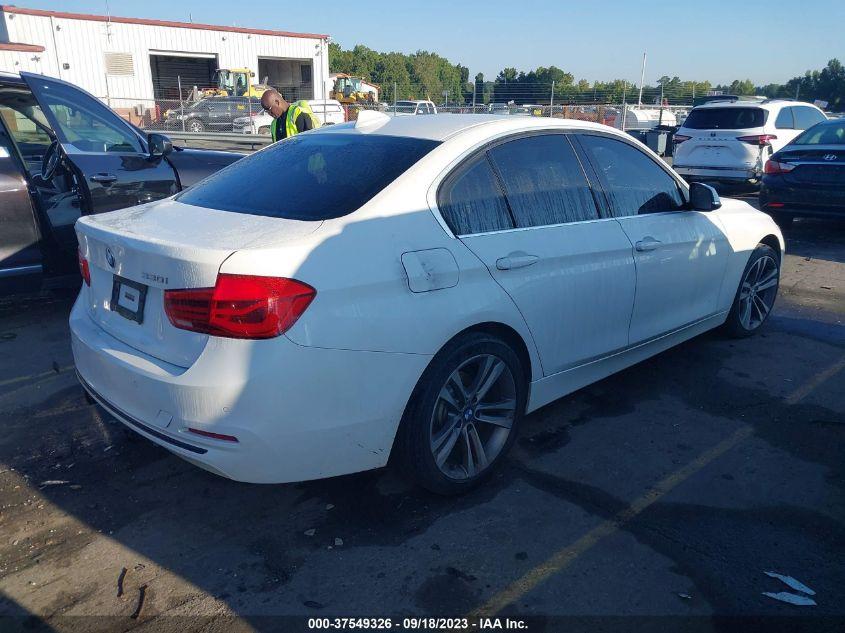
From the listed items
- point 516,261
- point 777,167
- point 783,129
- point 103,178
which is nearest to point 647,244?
point 516,261

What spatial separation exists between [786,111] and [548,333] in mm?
11423

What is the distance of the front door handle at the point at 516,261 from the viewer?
3086mm

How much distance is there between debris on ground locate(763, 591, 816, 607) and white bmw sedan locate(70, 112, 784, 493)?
4.13 ft

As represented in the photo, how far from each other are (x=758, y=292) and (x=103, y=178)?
5.23m

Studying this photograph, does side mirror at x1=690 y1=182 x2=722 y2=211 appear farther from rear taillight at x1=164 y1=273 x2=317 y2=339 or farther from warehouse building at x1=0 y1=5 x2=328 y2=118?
warehouse building at x1=0 y1=5 x2=328 y2=118

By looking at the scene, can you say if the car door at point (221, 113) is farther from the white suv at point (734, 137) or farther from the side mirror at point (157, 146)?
the side mirror at point (157, 146)

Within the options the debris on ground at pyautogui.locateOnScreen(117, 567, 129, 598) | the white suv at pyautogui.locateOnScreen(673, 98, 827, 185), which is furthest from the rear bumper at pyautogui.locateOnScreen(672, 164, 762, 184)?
the debris on ground at pyautogui.locateOnScreen(117, 567, 129, 598)

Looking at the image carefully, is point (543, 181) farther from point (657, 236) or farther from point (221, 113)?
point (221, 113)

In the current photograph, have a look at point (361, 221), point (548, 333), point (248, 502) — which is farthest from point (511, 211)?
point (248, 502)

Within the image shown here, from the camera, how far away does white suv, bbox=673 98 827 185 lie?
462 inches

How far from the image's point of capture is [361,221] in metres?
2.75

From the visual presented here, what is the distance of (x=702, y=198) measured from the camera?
4.35 m

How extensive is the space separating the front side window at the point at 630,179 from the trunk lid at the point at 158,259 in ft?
6.20

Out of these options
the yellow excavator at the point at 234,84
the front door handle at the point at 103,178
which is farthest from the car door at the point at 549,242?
the yellow excavator at the point at 234,84
